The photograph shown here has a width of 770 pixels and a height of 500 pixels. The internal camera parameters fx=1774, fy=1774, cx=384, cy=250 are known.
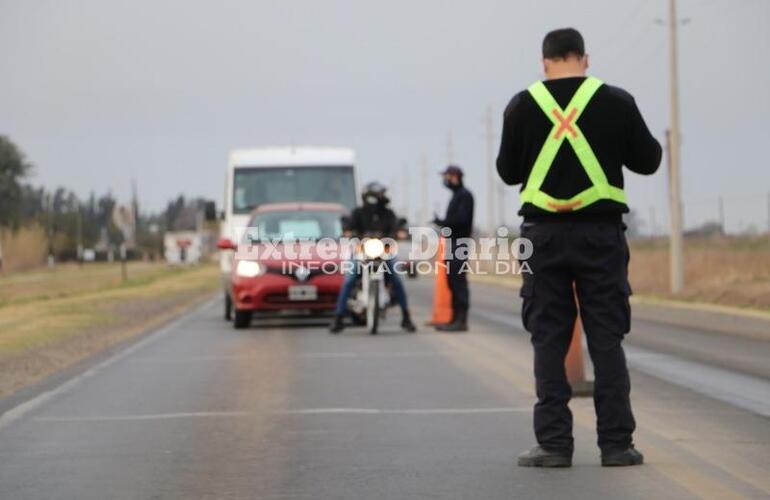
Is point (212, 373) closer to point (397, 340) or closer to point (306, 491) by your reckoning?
point (397, 340)

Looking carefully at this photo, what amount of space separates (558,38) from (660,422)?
3.42m

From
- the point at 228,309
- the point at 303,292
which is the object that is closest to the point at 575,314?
the point at 303,292

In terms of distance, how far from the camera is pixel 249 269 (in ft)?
78.9

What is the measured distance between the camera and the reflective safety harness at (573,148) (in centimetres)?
868

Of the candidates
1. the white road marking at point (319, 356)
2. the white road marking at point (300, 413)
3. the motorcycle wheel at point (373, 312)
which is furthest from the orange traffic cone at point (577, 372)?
the motorcycle wheel at point (373, 312)

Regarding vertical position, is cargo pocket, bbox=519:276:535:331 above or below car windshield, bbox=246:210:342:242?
below

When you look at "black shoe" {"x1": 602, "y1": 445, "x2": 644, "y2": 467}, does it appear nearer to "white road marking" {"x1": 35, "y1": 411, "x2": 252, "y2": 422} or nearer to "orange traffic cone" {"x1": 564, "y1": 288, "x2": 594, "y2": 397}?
"orange traffic cone" {"x1": 564, "y1": 288, "x2": 594, "y2": 397}

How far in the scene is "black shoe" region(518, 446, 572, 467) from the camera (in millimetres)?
8867

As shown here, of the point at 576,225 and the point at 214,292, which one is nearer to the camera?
the point at 576,225

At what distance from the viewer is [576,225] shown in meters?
8.74

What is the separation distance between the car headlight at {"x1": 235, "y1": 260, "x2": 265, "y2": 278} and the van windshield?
790cm

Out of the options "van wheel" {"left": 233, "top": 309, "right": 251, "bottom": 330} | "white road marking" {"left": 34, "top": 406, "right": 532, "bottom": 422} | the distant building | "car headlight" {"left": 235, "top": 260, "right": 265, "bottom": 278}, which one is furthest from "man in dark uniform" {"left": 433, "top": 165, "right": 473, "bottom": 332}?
the distant building

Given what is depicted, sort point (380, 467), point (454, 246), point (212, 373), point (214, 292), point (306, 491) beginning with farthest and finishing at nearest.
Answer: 1. point (214, 292)
2. point (454, 246)
3. point (212, 373)
4. point (380, 467)
5. point (306, 491)

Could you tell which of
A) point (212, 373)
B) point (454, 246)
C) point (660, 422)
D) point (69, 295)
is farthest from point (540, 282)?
point (69, 295)
